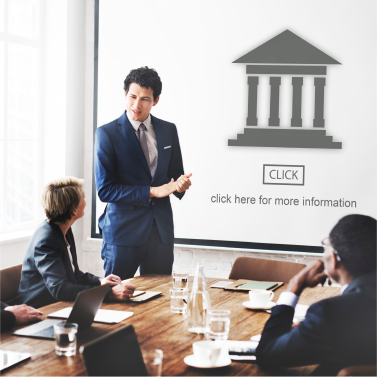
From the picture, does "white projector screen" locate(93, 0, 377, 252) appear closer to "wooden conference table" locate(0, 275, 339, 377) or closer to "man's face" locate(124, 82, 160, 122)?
"man's face" locate(124, 82, 160, 122)

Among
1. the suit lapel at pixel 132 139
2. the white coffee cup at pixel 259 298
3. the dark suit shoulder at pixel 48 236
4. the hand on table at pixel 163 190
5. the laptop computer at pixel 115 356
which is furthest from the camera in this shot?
the suit lapel at pixel 132 139

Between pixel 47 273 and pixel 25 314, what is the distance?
1.28ft

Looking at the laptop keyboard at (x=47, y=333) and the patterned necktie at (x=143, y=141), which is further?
the patterned necktie at (x=143, y=141)

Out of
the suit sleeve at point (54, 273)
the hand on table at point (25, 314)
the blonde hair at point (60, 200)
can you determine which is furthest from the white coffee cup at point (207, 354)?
the blonde hair at point (60, 200)

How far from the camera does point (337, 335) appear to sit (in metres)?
1.37

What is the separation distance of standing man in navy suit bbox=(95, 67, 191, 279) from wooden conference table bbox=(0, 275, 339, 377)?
693 millimetres

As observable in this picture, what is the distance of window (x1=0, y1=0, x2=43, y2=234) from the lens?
4.30 metres

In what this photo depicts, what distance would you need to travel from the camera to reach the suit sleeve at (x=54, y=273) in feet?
7.32

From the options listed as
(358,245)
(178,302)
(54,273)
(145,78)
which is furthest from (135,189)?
(358,245)

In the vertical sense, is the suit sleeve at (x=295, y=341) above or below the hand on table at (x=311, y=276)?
below

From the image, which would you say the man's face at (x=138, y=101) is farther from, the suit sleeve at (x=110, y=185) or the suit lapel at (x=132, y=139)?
the suit sleeve at (x=110, y=185)

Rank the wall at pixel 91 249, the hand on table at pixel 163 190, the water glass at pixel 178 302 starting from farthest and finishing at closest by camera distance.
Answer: the wall at pixel 91 249 → the hand on table at pixel 163 190 → the water glass at pixel 178 302

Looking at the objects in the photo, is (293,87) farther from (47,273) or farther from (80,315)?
(80,315)

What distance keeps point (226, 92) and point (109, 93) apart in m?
1.04
